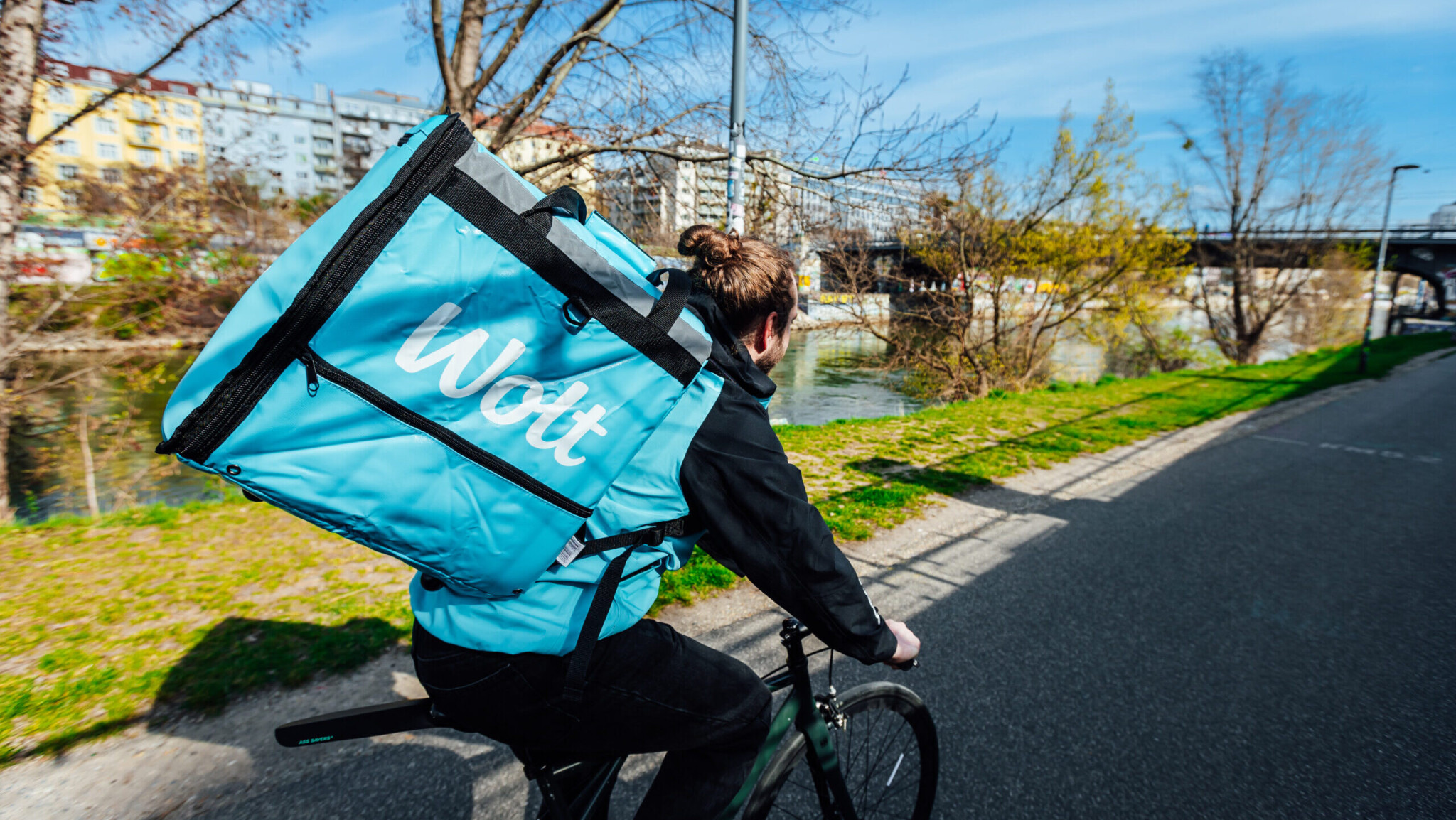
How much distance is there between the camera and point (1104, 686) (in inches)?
127

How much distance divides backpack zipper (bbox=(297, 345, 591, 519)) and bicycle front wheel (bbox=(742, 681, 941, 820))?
109 centimetres

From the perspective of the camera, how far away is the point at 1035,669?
11.0ft

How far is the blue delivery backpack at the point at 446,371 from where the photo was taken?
0.99 metres

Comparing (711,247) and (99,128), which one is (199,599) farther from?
(99,128)

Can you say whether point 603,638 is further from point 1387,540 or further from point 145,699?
point 1387,540

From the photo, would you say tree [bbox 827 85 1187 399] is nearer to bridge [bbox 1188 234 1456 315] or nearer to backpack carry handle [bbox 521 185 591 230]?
bridge [bbox 1188 234 1456 315]

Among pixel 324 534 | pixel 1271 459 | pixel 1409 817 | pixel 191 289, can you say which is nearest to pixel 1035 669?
pixel 1409 817

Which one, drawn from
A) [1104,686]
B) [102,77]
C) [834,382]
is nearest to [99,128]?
[102,77]

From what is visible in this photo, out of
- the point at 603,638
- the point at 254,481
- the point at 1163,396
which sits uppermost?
the point at 254,481

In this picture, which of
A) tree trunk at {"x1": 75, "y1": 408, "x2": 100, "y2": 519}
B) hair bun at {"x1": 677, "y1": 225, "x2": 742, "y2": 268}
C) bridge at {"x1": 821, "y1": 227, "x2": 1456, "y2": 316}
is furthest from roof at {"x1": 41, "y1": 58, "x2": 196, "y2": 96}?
bridge at {"x1": 821, "y1": 227, "x2": 1456, "y2": 316}

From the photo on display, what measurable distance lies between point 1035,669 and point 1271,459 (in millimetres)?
6777

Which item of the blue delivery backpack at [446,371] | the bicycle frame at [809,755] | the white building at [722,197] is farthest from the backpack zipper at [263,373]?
the white building at [722,197]

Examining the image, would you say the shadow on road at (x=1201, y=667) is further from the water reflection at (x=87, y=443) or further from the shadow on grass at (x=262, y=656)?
the water reflection at (x=87, y=443)

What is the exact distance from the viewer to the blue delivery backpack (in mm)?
988
